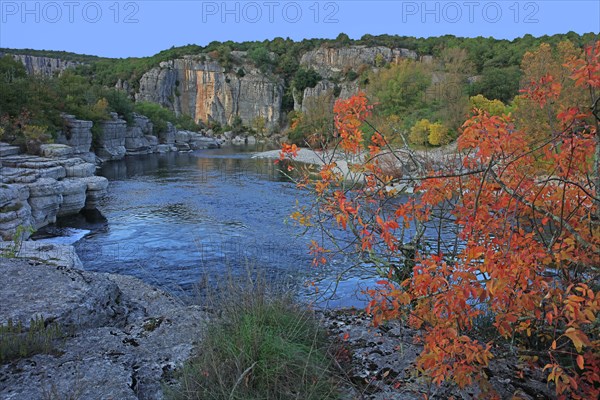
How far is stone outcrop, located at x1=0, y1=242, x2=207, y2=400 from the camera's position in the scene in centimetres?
316

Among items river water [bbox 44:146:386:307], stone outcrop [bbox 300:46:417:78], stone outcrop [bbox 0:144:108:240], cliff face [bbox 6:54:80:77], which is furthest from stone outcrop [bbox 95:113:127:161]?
cliff face [bbox 6:54:80:77]

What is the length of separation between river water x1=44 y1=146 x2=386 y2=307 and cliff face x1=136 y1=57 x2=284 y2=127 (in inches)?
2887

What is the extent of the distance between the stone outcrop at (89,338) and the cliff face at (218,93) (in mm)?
92393

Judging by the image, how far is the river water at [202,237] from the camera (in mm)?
8555

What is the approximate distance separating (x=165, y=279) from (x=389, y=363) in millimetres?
6764

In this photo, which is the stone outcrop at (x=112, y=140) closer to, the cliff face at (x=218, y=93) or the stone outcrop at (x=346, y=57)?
the cliff face at (x=218, y=93)

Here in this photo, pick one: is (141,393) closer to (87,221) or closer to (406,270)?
(406,270)

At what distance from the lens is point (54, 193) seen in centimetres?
1445

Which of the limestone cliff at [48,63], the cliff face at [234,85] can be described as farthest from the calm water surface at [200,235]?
the limestone cliff at [48,63]

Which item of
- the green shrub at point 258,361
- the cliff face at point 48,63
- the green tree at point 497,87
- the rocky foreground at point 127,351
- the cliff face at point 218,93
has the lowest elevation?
the rocky foreground at point 127,351

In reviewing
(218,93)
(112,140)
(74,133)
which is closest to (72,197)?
(74,133)

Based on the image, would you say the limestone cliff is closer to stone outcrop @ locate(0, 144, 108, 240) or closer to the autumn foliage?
stone outcrop @ locate(0, 144, 108, 240)

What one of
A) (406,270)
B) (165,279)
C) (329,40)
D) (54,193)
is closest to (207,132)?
(329,40)

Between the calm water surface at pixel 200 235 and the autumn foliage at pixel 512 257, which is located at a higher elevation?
the autumn foliage at pixel 512 257
